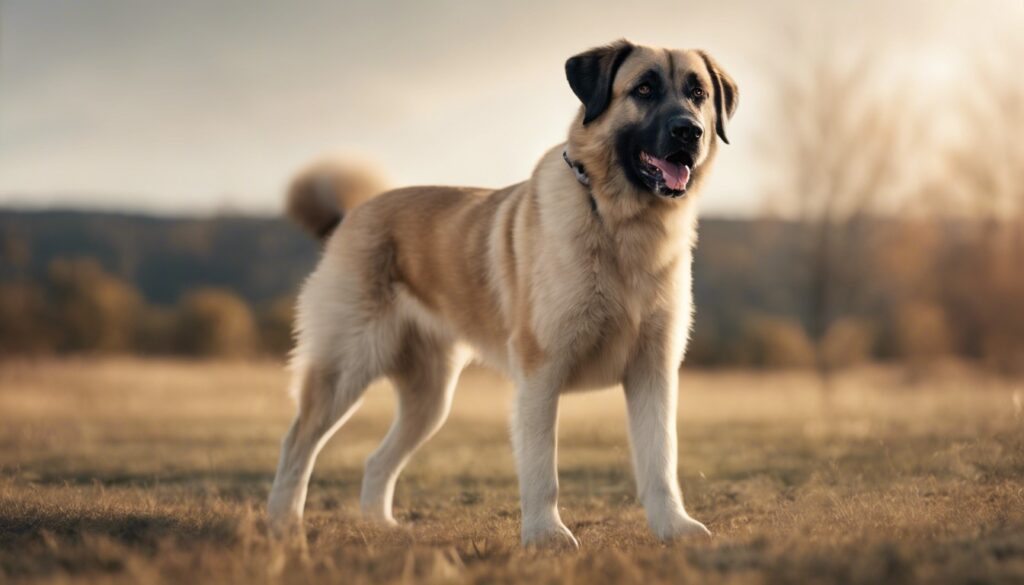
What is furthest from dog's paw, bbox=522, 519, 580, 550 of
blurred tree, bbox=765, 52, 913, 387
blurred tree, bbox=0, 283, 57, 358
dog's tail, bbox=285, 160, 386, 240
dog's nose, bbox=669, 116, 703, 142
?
blurred tree, bbox=0, 283, 57, 358

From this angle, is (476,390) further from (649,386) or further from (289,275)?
(289,275)

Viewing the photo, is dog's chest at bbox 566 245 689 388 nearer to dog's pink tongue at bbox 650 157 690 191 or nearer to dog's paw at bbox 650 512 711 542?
dog's pink tongue at bbox 650 157 690 191

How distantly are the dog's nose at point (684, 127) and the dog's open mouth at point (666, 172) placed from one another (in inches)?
5.0

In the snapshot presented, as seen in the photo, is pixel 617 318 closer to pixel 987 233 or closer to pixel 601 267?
pixel 601 267

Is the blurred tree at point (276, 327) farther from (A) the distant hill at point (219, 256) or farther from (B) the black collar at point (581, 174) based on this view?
(B) the black collar at point (581, 174)

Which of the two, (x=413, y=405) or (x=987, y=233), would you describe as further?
(x=987, y=233)

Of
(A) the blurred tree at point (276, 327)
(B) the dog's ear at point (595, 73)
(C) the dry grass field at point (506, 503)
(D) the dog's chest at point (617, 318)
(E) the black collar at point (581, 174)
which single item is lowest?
(A) the blurred tree at point (276, 327)

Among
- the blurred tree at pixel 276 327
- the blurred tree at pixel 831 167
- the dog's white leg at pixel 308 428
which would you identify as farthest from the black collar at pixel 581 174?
the blurred tree at pixel 276 327

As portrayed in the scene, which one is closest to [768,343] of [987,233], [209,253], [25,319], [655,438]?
[987,233]

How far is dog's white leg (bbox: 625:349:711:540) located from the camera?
182 inches

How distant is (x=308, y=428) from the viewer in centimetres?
577

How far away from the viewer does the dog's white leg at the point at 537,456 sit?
178 inches

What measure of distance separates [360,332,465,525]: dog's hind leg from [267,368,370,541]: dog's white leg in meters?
0.33

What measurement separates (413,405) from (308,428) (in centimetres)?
72
